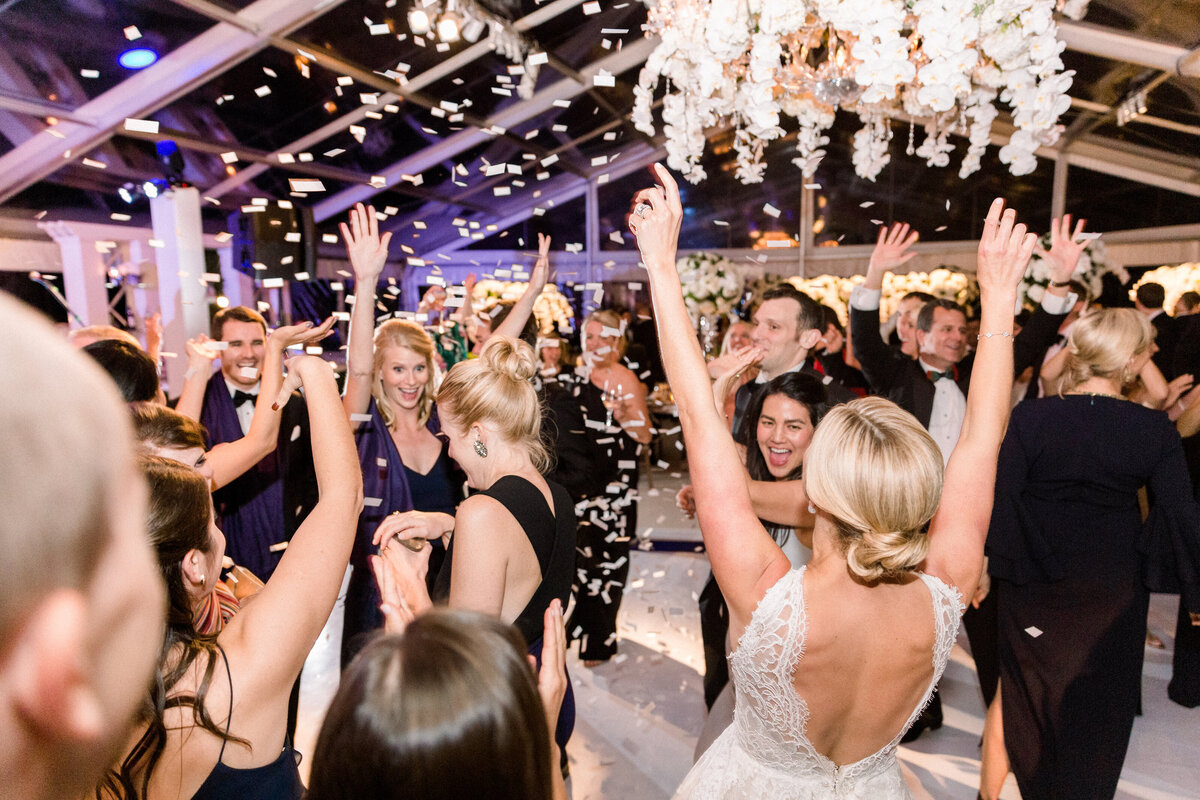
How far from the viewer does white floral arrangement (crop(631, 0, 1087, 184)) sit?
77.9 inches

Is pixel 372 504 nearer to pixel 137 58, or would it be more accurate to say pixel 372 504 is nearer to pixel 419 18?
pixel 419 18

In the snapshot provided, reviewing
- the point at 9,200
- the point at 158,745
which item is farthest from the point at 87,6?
the point at 158,745

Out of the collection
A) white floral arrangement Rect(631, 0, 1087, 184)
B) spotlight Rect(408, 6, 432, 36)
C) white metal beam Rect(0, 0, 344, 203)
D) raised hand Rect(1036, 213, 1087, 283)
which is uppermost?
spotlight Rect(408, 6, 432, 36)

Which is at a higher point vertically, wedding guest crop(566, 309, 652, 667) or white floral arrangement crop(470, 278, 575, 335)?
white floral arrangement crop(470, 278, 575, 335)

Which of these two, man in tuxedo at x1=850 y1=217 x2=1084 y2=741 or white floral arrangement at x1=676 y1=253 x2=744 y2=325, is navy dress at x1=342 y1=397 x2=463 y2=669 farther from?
white floral arrangement at x1=676 y1=253 x2=744 y2=325

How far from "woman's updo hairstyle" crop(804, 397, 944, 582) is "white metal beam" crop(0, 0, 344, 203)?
5.57m

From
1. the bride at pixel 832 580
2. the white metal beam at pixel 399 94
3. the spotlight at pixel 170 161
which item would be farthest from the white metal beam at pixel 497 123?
the bride at pixel 832 580

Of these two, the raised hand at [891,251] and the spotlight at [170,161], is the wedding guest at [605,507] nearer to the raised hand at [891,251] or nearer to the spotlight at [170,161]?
the raised hand at [891,251]

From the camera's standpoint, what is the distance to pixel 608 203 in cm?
1320

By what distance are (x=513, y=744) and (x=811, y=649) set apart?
830mm

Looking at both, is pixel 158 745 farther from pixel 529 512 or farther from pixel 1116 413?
pixel 1116 413

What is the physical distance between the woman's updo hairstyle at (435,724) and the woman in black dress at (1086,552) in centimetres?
241

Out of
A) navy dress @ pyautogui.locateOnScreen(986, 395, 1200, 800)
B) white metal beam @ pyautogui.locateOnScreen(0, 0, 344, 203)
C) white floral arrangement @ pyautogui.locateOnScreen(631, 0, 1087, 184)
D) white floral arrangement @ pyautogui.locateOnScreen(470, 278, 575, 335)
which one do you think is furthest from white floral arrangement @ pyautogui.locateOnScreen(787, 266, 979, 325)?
white metal beam @ pyautogui.locateOnScreen(0, 0, 344, 203)

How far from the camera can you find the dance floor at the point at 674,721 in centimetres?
281
